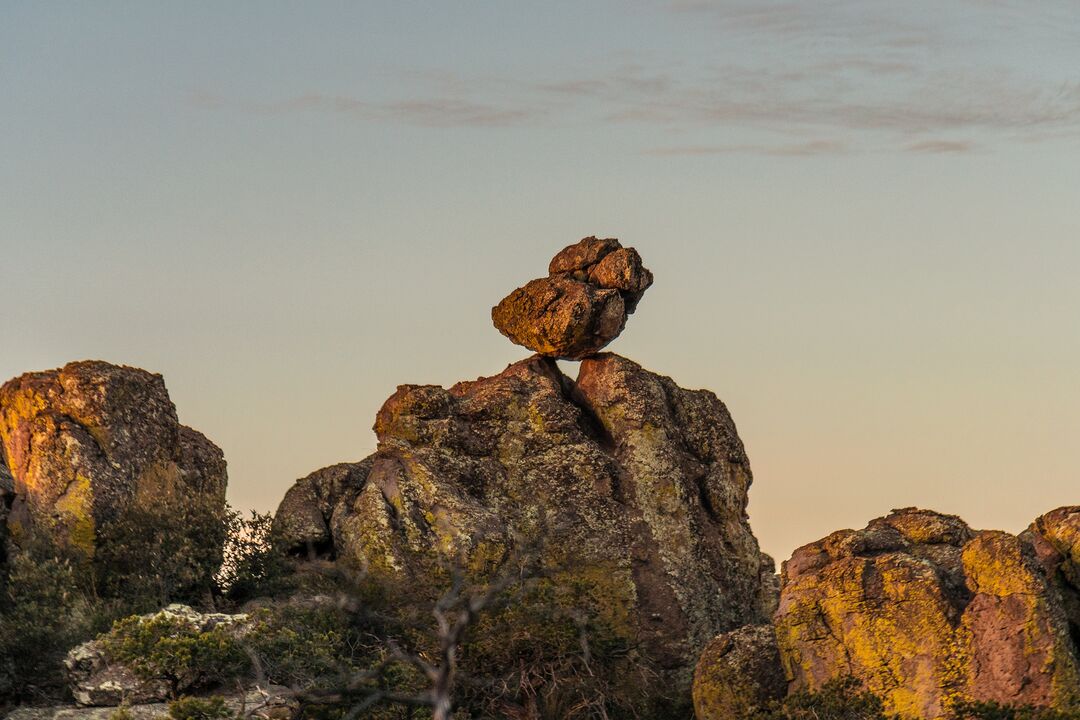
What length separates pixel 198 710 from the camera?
35812mm

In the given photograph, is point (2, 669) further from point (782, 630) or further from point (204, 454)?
point (782, 630)

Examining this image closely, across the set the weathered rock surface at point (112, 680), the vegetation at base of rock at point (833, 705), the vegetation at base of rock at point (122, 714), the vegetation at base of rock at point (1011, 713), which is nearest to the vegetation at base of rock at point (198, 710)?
the vegetation at base of rock at point (122, 714)

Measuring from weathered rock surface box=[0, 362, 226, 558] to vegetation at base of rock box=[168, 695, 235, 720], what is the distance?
454 inches

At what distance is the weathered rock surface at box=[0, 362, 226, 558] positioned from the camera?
154 ft

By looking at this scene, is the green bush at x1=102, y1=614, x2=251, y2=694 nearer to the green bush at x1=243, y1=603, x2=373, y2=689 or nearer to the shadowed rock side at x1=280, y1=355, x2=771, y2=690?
the green bush at x1=243, y1=603, x2=373, y2=689

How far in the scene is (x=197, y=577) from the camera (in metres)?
46.6

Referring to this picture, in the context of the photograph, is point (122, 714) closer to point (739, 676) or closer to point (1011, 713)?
point (739, 676)

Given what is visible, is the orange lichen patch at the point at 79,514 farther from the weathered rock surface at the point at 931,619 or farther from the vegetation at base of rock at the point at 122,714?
the weathered rock surface at the point at 931,619

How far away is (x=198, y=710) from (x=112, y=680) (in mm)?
3491

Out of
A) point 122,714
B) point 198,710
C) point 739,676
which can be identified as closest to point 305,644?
point 198,710

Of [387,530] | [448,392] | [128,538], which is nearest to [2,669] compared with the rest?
[128,538]

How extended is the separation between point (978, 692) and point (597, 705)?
9.75 m

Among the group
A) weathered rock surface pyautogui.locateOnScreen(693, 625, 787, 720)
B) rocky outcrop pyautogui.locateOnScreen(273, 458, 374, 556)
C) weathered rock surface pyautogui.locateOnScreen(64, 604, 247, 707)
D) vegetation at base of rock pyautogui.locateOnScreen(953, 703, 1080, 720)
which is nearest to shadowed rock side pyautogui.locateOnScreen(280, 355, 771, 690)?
rocky outcrop pyautogui.locateOnScreen(273, 458, 374, 556)

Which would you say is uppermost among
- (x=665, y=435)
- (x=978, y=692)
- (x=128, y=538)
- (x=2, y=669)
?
(x=665, y=435)
